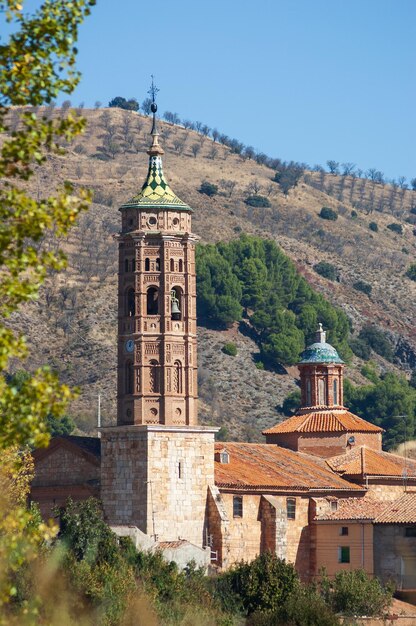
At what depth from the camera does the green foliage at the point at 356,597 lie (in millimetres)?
65188

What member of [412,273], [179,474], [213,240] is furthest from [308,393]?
[412,273]

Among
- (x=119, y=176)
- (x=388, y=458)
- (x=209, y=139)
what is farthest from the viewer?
(x=209, y=139)

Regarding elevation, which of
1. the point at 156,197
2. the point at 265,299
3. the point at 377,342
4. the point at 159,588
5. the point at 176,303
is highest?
the point at 265,299

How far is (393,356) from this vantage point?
151 meters

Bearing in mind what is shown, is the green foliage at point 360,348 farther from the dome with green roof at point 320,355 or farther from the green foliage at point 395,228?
the dome with green roof at point 320,355

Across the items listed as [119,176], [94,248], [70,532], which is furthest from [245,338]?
[70,532]

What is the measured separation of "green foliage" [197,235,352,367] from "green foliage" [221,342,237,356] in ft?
6.93

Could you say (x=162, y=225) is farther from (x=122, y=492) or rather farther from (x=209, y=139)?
(x=209, y=139)

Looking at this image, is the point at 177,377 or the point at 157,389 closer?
the point at 157,389

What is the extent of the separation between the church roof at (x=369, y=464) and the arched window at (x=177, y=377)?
12.1 meters

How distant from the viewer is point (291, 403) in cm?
12394

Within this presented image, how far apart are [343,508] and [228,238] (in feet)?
256

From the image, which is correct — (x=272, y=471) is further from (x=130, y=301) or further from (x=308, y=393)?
(x=308, y=393)

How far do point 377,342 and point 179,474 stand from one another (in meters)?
80.7
